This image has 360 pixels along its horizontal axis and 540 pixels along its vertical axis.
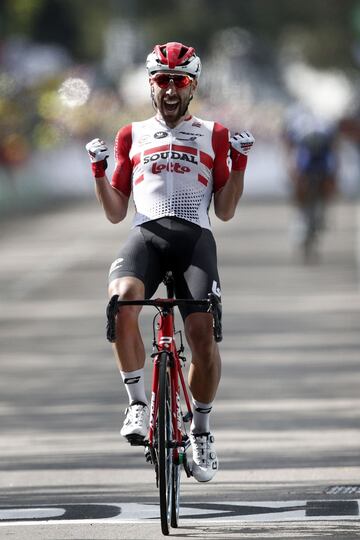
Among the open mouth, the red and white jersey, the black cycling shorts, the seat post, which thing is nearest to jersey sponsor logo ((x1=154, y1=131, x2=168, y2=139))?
the red and white jersey

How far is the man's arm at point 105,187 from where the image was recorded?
9773mm

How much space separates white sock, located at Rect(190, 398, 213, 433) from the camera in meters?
9.90

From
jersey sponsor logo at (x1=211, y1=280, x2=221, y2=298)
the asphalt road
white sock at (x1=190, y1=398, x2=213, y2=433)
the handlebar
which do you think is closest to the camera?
the handlebar

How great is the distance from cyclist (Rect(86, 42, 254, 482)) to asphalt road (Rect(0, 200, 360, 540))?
0.55m

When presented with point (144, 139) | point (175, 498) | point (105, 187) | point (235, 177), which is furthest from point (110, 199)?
point (175, 498)

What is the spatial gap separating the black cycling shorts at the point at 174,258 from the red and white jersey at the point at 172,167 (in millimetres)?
75

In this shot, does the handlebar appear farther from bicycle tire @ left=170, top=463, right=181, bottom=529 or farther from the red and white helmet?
the red and white helmet

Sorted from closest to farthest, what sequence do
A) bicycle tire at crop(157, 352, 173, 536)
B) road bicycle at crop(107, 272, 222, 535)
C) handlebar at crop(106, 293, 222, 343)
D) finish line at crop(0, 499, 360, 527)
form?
bicycle tire at crop(157, 352, 173, 536) < road bicycle at crop(107, 272, 222, 535) < handlebar at crop(106, 293, 222, 343) < finish line at crop(0, 499, 360, 527)

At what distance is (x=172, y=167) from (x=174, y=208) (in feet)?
0.69

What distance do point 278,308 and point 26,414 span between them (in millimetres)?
7896

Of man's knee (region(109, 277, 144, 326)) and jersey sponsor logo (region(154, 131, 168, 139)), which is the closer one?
man's knee (region(109, 277, 144, 326))

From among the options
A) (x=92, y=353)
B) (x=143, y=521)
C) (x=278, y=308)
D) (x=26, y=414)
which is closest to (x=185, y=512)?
(x=143, y=521)

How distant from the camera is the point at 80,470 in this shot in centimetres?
1131

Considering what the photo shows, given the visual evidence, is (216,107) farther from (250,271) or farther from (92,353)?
(92,353)
